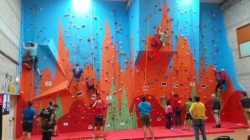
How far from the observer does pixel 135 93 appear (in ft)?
27.2

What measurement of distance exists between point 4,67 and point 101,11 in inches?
168

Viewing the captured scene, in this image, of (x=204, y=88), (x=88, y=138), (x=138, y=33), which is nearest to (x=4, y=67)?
(x=88, y=138)

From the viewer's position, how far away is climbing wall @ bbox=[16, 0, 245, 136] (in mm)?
7836

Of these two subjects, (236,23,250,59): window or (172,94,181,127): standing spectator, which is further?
(236,23,250,59): window

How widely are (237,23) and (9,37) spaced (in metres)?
7.93

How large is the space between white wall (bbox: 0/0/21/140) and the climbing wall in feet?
1.55

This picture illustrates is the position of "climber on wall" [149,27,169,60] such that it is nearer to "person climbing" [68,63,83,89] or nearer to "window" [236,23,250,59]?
"person climbing" [68,63,83,89]

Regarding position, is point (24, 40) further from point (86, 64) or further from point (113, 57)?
point (113, 57)

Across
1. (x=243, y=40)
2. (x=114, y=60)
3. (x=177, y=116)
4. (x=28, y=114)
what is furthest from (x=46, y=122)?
(x=243, y=40)

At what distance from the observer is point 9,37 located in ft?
20.5

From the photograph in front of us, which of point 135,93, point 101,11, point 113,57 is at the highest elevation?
point 101,11

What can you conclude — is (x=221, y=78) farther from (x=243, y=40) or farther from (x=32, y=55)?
(x=32, y=55)

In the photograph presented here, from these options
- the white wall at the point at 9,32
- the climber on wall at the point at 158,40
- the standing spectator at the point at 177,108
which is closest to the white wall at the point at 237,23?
the standing spectator at the point at 177,108

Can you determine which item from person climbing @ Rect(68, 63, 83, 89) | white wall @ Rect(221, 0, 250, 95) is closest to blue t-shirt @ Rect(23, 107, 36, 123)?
person climbing @ Rect(68, 63, 83, 89)
